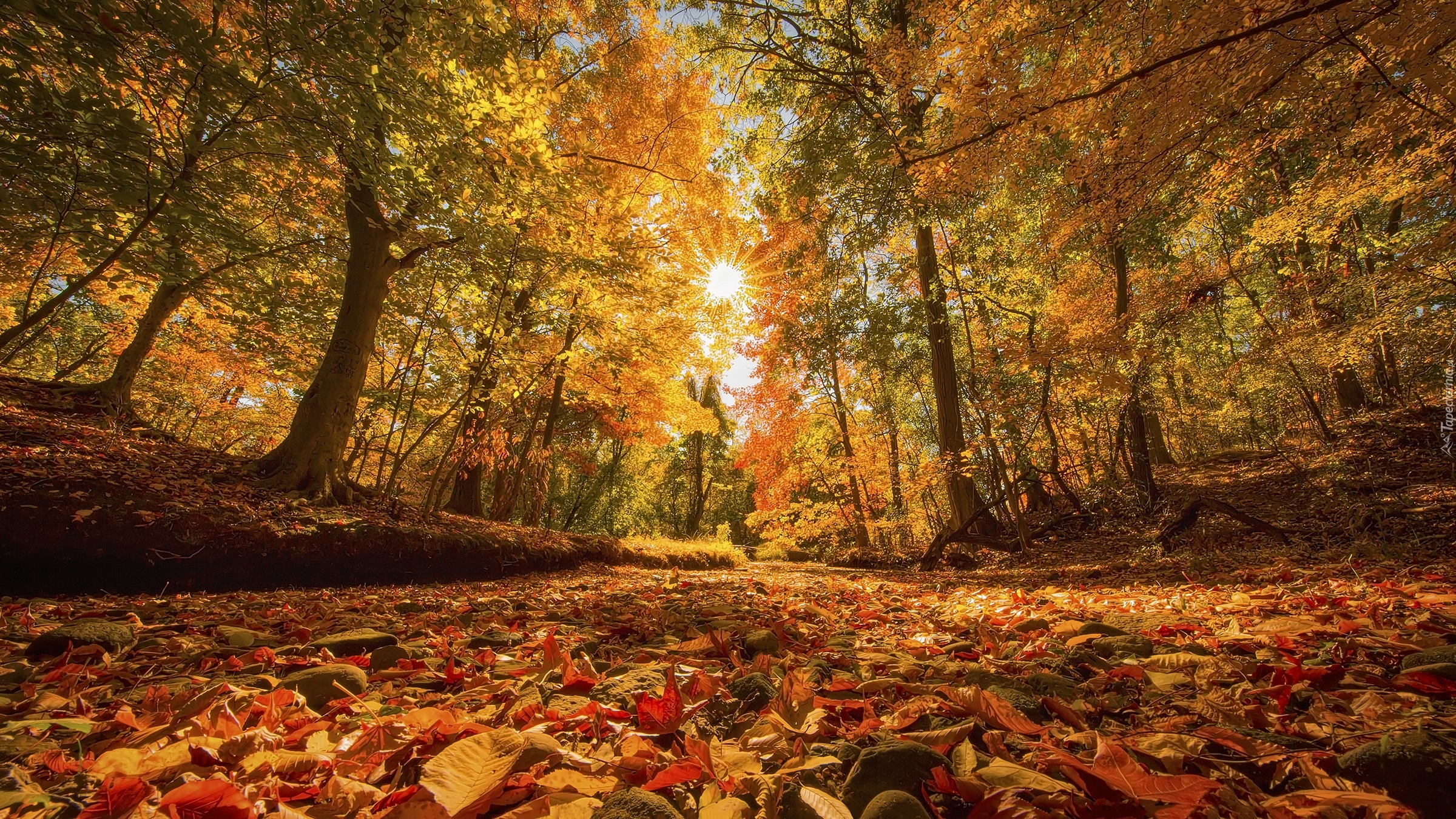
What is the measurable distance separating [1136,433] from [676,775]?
30.3 feet

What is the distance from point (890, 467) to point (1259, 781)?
46.7 feet

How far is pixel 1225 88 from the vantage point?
10.6 feet

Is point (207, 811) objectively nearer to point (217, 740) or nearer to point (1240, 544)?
point (217, 740)

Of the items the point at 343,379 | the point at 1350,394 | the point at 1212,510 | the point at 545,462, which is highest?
the point at 1350,394

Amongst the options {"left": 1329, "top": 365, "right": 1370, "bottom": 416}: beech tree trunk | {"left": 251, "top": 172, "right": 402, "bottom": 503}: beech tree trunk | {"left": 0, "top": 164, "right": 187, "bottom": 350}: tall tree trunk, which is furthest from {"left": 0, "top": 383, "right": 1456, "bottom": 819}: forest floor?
{"left": 1329, "top": 365, "right": 1370, "bottom": 416}: beech tree trunk

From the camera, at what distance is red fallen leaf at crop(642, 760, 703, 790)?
884 mm

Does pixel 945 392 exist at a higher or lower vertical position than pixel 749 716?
higher

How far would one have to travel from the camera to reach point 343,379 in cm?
527

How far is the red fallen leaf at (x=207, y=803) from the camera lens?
2.47 ft

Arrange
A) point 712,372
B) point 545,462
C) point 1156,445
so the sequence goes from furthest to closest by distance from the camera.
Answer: point 712,372
point 1156,445
point 545,462

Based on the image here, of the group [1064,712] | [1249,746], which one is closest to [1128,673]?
[1064,712]

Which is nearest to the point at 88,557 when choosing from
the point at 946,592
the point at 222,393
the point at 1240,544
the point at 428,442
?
the point at 946,592

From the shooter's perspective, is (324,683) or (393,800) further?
(324,683)

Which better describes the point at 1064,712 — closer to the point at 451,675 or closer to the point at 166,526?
the point at 451,675
